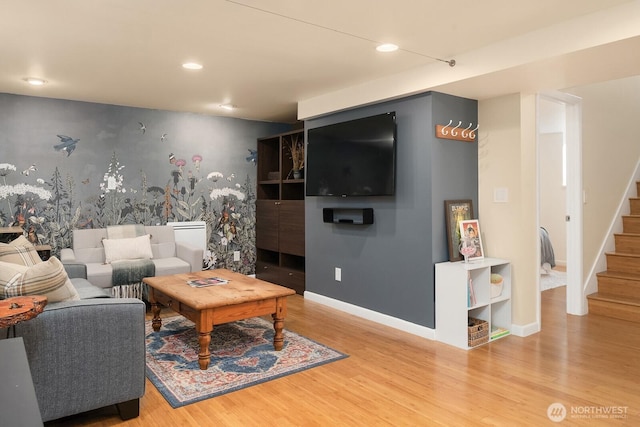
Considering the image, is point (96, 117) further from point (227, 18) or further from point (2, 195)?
point (227, 18)

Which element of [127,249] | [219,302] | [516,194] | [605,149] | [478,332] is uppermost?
[605,149]

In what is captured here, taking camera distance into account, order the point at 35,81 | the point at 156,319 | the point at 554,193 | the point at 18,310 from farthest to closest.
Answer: the point at 554,193 < the point at 35,81 < the point at 156,319 < the point at 18,310

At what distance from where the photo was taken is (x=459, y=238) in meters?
3.81

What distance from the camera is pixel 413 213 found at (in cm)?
382

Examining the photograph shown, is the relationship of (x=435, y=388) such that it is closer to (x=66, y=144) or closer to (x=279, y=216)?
(x=279, y=216)

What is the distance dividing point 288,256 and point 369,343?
2478 millimetres

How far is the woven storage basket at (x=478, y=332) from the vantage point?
3.46m

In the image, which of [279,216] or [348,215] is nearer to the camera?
[348,215]

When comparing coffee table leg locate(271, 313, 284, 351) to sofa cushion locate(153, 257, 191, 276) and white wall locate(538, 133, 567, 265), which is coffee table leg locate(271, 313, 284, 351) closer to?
sofa cushion locate(153, 257, 191, 276)

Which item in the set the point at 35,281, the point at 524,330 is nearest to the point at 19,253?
the point at 35,281

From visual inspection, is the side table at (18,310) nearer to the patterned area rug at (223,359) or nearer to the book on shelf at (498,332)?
the patterned area rug at (223,359)

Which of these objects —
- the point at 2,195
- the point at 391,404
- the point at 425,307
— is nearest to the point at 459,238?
the point at 425,307

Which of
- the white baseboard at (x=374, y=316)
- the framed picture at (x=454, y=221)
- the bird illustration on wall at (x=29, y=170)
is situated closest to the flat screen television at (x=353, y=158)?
the framed picture at (x=454, y=221)

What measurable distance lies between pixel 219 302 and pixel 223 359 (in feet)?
1.61
